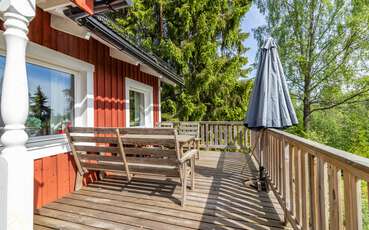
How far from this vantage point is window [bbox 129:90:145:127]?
16.4 ft

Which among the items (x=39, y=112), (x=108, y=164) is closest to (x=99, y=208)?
(x=108, y=164)

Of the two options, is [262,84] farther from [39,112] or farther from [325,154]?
[39,112]

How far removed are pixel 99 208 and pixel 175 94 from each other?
644 cm

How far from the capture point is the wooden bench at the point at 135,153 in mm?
2545

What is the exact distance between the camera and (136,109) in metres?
5.29

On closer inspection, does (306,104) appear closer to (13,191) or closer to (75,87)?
(75,87)

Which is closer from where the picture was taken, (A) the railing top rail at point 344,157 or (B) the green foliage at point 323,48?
(A) the railing top rail at point 344,157

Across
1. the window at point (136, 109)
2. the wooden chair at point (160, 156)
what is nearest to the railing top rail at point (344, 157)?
the wooden chair at point (160, 156)

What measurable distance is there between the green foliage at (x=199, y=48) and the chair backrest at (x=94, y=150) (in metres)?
5.28

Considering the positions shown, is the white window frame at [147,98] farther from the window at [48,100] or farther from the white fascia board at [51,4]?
the white fascia board at [51,4]

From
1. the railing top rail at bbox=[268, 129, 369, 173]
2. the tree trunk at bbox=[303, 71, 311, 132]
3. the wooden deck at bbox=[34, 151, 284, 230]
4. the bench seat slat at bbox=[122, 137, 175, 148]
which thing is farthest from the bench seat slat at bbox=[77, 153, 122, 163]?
the tree trunk at bbox=[303, 71, 311, 132]

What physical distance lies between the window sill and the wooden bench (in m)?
0.11

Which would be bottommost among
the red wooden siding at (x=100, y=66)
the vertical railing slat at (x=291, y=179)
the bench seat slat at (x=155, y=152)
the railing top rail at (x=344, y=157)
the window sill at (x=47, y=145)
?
the vertical railing slat at (x=291, y=179)

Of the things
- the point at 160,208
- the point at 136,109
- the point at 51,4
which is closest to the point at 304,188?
the point at 160,208
